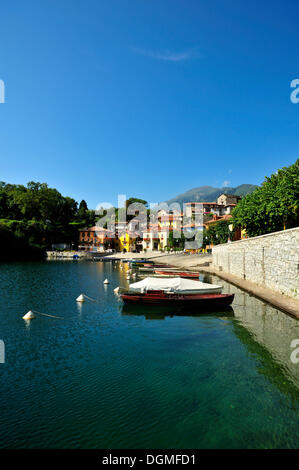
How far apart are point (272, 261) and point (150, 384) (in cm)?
1555

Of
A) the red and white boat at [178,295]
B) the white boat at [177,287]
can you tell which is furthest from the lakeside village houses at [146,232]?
the red and white boat at [178,295]

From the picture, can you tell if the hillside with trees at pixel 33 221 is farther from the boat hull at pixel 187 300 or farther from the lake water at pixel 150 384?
the lake water at pixel 150 384

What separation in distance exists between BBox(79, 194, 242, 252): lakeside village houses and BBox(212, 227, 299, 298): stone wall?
67.8 metres

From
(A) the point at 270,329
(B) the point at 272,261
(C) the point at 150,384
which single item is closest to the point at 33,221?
(B) the point at 272,261

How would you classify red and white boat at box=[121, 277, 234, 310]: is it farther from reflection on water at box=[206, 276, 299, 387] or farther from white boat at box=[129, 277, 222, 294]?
reflection on water at box=[206, 276, 299, 387]

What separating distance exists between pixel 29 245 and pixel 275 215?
81788 millimetres

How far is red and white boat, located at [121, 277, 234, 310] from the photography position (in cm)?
1833

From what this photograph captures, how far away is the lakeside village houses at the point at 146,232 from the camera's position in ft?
331

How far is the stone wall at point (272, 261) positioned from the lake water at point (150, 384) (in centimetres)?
340

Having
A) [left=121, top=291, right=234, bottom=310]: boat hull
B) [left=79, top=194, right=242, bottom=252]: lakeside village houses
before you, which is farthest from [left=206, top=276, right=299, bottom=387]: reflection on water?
[left=79, top=194, right=242, bottom=252]: lakeside village houses
